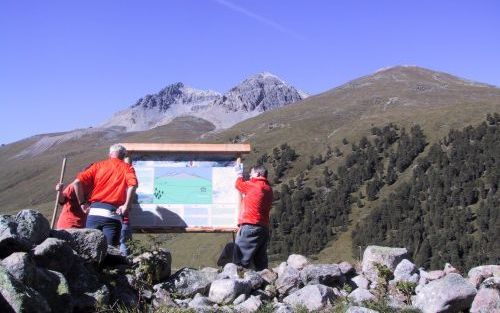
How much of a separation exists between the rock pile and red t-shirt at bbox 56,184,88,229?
2.38 metres

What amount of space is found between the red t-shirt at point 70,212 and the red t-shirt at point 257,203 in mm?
3062

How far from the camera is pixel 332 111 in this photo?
7111 inches

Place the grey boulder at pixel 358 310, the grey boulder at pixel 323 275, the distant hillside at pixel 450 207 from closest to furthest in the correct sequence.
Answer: the grey boulder at pixel 358 310 < the grey boulder at pixel 323 275 < the distant hillside at pixel 450 207

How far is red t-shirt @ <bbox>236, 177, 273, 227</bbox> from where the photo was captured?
12.0m

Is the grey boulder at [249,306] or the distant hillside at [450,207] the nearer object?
the grey boulder at [249,306]

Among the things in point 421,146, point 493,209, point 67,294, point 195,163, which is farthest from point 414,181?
point 67,294

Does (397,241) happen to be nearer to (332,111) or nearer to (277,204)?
(277,204)

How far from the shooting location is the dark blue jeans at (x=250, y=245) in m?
12.0

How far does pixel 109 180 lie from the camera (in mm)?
11531

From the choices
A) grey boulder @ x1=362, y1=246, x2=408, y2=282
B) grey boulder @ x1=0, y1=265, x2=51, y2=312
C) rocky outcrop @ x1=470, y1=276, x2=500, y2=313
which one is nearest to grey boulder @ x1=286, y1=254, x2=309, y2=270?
grey boulder @ x1=362, y1=246, x2=408, y2=282

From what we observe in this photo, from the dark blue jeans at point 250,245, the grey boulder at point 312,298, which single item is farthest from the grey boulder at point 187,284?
the dark blue jeans at point 250,245

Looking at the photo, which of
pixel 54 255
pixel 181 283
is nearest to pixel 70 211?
pixel 181 283

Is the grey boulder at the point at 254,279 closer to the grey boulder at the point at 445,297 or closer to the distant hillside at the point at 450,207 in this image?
the grey boulder at the point at 445,297

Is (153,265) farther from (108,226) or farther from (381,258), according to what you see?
(381,258)
